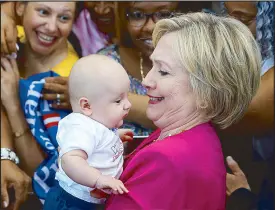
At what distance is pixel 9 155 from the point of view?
223 centimetres

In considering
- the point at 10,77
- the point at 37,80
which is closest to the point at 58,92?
the point at 37,80

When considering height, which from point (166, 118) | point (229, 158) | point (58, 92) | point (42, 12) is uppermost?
point (42, 12)

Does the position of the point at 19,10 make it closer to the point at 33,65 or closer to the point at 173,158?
the point at 33,65

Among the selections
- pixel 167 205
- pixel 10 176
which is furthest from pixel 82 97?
pixel 10 176

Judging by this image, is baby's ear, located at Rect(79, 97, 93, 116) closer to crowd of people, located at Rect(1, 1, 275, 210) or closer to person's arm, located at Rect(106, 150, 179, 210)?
crowd of people, located at Rect(1, 1, 275, 210)

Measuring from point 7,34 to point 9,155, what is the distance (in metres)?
0.55

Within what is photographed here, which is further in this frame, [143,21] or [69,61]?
[69,61]

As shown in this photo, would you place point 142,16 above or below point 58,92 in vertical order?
above

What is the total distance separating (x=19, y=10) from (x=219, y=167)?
1325 mm

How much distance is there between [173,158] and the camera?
3.87 ft

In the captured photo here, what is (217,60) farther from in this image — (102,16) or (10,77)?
(10,77)

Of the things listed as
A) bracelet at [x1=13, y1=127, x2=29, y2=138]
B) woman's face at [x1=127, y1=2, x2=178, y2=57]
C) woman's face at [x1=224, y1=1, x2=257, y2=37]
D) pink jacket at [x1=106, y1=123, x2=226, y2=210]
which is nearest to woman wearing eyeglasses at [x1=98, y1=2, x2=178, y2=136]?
woman's face at [x1=127, y1=2, x2=178, y2=57]

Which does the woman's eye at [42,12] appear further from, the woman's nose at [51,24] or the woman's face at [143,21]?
the woman's face at [143,21]

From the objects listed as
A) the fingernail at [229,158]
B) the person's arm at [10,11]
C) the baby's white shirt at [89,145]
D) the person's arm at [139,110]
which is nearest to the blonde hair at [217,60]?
the baby's white shirt at [89,145]
